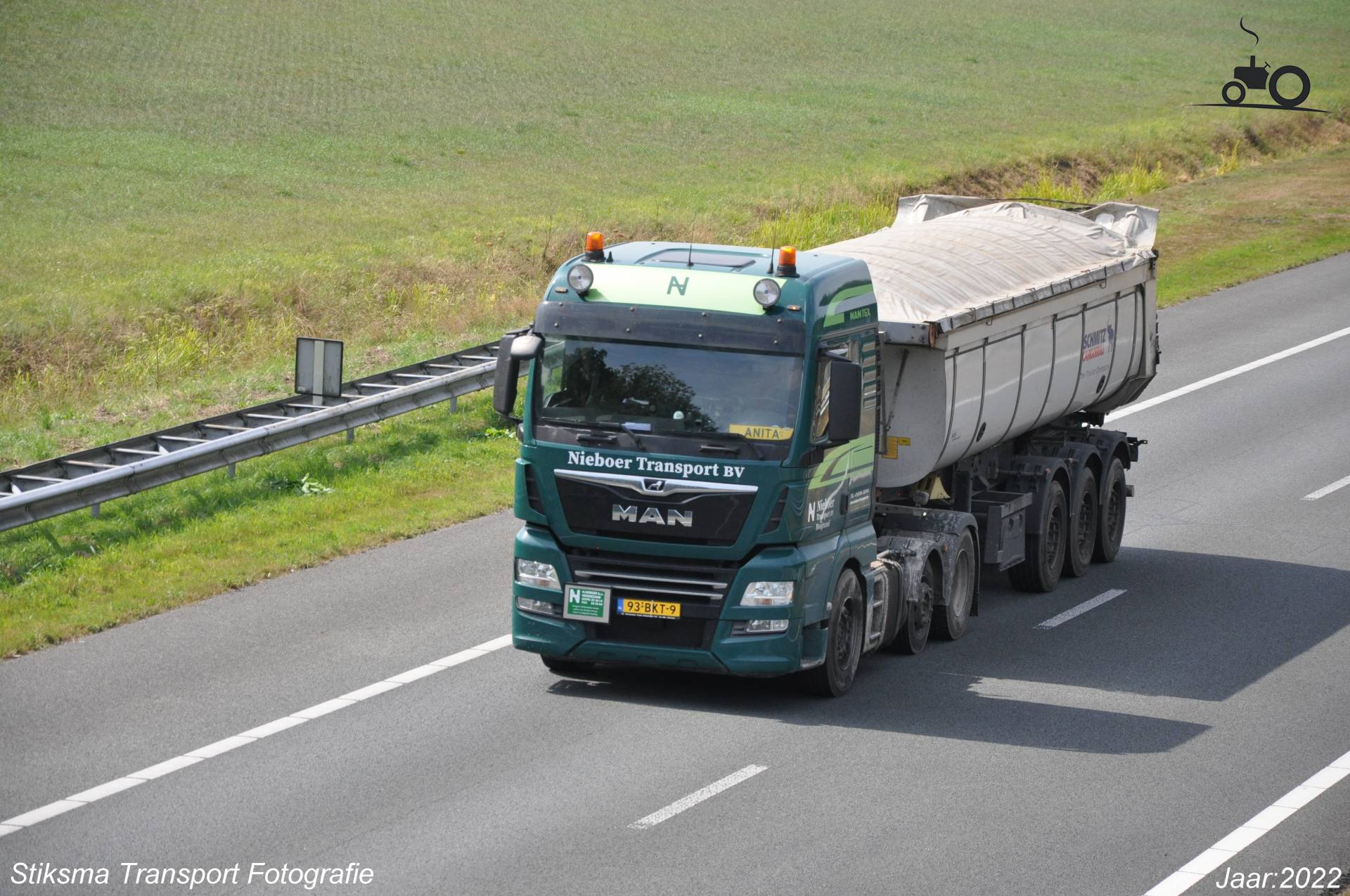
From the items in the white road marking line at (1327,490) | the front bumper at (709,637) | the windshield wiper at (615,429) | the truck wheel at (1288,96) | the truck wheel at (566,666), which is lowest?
the truck wheel at (566,666)

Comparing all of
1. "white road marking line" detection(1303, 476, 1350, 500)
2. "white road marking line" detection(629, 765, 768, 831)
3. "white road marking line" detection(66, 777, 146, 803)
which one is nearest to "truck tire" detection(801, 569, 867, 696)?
"white road marking line" detection(629, 765, 768, 831)

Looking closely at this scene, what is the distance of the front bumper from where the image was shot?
12.2 meters

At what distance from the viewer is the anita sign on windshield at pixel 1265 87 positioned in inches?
2169

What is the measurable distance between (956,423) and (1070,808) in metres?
4.19

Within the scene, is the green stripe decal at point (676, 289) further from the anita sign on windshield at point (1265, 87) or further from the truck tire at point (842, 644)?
the anita sign on windshield at point (1265, 87)

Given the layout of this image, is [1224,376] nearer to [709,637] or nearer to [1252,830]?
[709,637]

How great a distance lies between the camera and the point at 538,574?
41.2 ft

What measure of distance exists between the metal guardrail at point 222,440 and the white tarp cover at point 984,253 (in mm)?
4448

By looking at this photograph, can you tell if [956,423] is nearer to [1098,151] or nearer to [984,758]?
[984,758]

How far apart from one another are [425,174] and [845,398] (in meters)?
32.1

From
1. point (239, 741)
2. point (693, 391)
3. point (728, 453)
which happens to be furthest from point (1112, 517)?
point (239, 741)

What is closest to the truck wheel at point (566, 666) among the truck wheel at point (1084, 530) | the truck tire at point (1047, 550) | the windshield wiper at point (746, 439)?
the windshield wiper at point (746, 439)

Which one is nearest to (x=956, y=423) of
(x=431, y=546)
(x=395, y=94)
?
(x=431, y=546)

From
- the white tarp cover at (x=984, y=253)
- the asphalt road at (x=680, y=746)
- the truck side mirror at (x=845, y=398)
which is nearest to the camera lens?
the asphalt road at (x=680, y=746)
